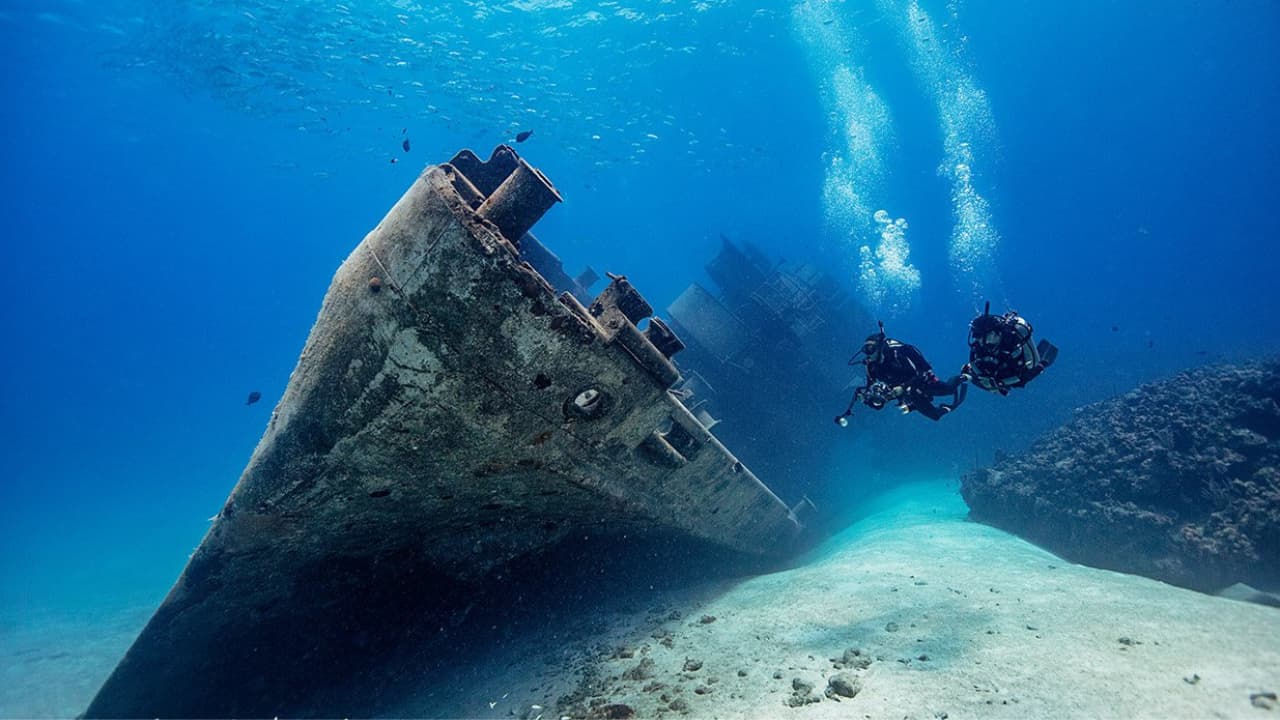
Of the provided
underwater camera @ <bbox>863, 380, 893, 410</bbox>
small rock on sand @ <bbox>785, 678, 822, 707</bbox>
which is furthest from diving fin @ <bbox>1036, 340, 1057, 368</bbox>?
small rock on sand @ <bbox>785, 678, 822, 707</bbox>

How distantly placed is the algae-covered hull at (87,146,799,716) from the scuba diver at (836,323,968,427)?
231 cm

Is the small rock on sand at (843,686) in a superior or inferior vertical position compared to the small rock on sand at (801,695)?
superior

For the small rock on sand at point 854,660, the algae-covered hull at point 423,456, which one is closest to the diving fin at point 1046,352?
the algae-covered hull at point 423,456

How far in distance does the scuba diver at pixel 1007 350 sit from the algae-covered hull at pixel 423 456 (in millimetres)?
3133

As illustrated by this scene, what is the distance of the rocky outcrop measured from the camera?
25.1 ft

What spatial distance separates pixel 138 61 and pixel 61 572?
37.6 metres

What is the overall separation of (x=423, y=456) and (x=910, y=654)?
4.19 m

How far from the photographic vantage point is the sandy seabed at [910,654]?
307 centimetres

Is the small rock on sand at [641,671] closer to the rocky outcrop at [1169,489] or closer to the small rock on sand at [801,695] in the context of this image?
the small rock on sand at [801,695]

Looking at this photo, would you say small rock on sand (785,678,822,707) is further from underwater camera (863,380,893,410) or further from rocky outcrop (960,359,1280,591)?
rocky outcrop (960,359,1280,591)

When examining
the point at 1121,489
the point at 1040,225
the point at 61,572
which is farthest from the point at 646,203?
the point at 1121,489

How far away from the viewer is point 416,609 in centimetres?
561

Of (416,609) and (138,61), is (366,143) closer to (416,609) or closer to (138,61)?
(138,61)

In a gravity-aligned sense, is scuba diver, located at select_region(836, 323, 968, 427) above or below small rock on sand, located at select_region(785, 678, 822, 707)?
above
